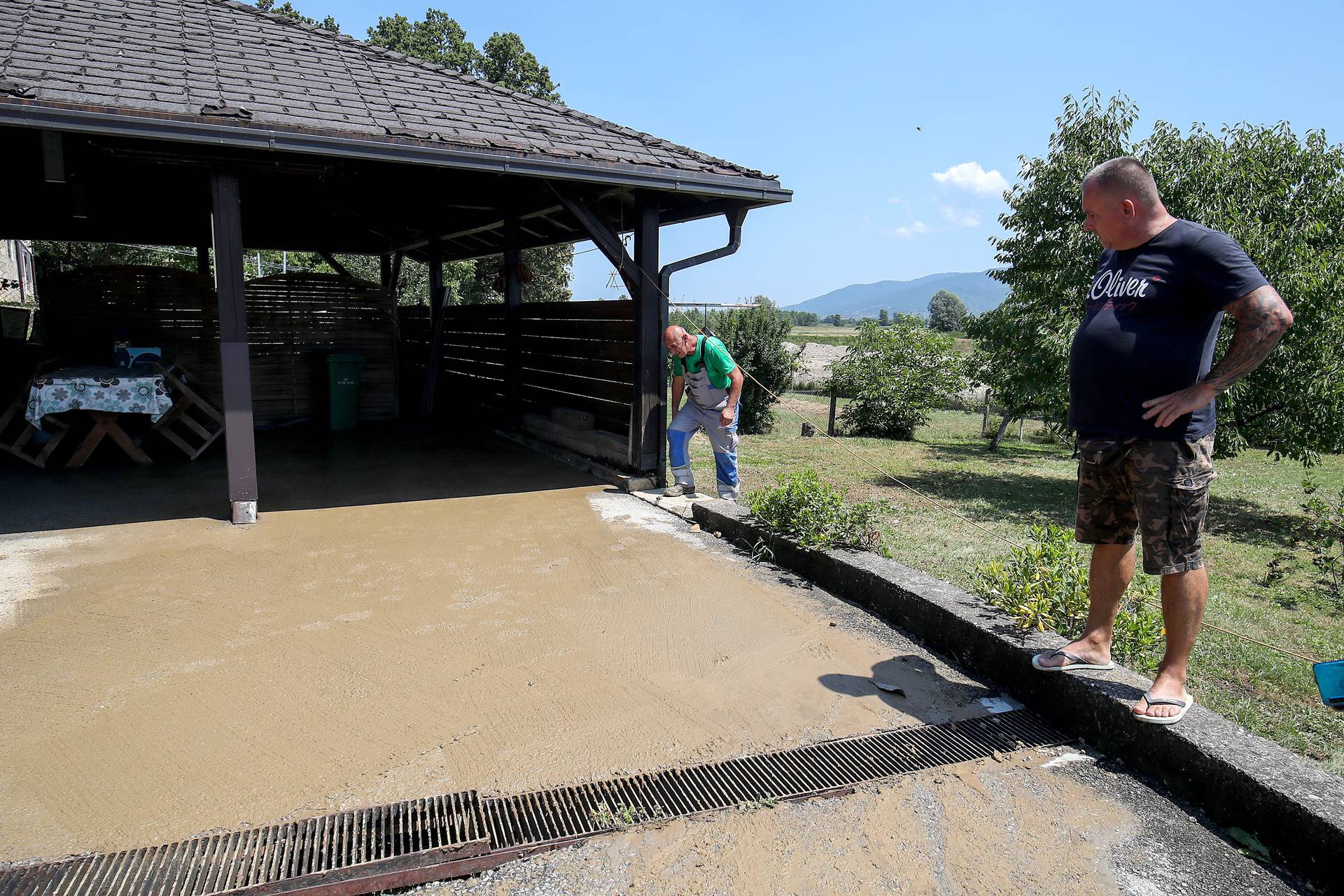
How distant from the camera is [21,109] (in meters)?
4.43

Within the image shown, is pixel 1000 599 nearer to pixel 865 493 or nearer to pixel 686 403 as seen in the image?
pixel 686 403

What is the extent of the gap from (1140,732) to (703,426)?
4.47 meters

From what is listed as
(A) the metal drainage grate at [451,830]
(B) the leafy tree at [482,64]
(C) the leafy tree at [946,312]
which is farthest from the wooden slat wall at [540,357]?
(C) the leafy tree at [946,312]

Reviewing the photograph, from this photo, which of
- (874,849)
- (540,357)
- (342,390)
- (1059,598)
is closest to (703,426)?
(540,357)

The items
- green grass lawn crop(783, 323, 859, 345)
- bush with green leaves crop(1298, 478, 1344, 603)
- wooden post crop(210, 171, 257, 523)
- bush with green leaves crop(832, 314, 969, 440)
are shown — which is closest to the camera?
wooden post crop(210, 171, 257, 523)

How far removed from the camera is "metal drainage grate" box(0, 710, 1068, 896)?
2.14 meters

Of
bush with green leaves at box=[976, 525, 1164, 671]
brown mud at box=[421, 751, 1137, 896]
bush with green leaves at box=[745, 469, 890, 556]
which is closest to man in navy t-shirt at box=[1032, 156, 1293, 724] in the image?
brown mud at box=[421, 751, 1137, 896]

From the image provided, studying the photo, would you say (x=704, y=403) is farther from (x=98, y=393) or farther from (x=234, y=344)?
(x=98, y=393)

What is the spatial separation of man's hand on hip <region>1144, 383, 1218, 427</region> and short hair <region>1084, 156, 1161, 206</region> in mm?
675

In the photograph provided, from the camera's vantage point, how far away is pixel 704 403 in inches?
262

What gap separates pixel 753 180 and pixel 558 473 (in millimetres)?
3290

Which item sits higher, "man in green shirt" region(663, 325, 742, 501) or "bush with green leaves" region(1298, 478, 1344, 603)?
"man in green shirt" region(663, 325, 742, 501)

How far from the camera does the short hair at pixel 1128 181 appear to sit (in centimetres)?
271

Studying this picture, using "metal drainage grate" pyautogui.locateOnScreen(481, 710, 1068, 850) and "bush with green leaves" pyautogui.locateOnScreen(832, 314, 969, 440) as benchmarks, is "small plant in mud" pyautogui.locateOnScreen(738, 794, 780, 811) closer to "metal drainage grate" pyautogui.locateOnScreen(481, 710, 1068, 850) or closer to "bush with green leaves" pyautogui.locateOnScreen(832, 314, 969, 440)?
"metal drainage grate" pyautogui.locateOnScreen(481, 710, 1068, 850)
